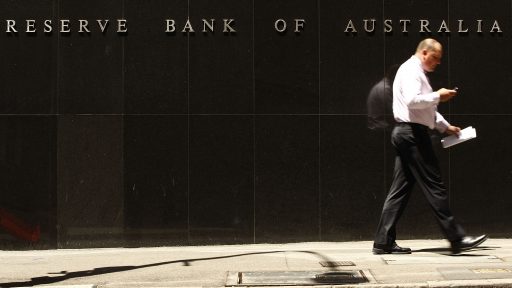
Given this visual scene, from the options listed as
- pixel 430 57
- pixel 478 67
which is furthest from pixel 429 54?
pixel 478 67

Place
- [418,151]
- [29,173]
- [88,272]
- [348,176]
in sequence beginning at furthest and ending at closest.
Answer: [348,176]
[29,173]
[418,151]
[88,272]

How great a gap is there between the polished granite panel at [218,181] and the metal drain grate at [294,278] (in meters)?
2.22

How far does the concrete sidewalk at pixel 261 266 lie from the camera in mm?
6836

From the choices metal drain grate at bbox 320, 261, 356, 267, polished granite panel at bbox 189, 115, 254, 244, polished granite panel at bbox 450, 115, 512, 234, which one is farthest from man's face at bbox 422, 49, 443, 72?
polished granite panel at bbox 189, 115, 254, 244

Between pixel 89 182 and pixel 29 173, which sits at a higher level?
pixel 29 173

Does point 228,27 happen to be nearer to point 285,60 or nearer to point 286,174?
point 285,60

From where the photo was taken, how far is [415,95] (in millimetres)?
7879

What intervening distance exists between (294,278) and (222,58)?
3378mm

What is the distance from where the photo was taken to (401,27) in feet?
31.8

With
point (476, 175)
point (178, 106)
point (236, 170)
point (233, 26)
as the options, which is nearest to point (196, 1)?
point (233, 26)

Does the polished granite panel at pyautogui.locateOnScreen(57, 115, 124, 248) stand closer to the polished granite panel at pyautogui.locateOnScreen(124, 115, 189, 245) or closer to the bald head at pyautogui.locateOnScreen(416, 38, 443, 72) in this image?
the polished granite panel at pyautogui.locateOnScreen(124, 115, 189, 245)

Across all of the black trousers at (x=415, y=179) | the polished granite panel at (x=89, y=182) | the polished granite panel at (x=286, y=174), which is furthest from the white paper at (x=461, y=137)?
the polished granite panel at (x=89, y=182)

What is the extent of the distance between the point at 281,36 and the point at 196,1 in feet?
3.53

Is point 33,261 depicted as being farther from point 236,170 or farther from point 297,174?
point 297,174
